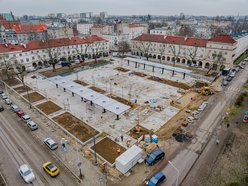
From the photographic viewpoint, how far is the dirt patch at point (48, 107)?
122 ft

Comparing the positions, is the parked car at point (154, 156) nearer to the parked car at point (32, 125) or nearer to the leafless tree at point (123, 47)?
the parked car at point (32, 125)

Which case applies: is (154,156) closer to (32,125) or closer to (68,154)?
(68,154)

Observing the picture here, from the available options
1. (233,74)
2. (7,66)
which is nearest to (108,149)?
(7,66)

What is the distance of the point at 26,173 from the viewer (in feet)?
72.1

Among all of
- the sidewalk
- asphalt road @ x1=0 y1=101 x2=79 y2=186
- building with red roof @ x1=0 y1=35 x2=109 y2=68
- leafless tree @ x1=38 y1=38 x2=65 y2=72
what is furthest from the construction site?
leafless tree @ x1=38 y1=38 x2=65 y2=72

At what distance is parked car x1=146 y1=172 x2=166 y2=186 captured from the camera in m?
20.6

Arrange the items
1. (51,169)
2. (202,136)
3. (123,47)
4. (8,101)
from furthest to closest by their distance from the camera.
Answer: (123,47)
(8,101)
(202,136)
(51,169)

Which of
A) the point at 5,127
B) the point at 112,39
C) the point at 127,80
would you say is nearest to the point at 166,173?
the point at 5,127

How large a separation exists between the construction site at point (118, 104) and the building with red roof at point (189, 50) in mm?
13366

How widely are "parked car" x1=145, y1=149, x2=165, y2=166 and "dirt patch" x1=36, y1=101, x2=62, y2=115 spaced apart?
23447mm

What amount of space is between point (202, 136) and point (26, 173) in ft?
91.8

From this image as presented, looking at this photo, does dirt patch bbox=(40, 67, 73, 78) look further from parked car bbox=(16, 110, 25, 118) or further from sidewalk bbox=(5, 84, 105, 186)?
parked car bbox=(16, 110, 25, 118)

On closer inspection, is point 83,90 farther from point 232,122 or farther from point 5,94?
point 232,122

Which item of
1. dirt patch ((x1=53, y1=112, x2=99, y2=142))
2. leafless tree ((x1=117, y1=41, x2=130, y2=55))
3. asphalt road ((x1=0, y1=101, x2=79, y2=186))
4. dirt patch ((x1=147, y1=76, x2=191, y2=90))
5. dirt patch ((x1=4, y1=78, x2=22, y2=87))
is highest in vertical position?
leafless tree ((x1=117, y1=41, x2=130, y2=55))
